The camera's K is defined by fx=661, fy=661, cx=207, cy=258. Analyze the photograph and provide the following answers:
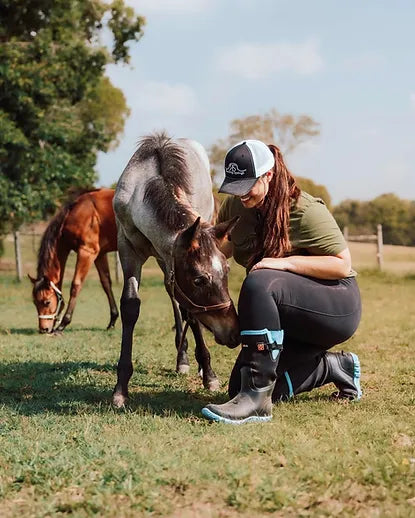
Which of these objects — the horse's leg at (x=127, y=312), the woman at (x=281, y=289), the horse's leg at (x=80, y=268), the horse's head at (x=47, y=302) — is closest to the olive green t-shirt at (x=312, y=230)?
the woman at (x=281, y=289)

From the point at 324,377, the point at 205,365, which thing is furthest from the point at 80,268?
the point at 324,377

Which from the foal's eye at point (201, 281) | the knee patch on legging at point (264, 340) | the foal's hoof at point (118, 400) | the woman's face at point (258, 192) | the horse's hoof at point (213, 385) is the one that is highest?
the woman's face at point (258, 192)

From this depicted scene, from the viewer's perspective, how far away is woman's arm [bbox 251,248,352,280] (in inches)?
151

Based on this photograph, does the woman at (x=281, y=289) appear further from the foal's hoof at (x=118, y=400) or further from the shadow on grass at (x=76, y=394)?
the foal's hoof at (x=118, y=400)

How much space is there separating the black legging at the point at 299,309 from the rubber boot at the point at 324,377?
68 mm

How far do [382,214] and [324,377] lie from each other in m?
38.2

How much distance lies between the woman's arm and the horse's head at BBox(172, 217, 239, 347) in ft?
0.76

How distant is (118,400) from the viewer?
4305 mm

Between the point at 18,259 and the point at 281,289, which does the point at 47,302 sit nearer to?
the point at 281,289

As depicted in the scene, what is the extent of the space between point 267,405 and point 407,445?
0.81 metres

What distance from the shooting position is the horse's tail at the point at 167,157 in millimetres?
4566

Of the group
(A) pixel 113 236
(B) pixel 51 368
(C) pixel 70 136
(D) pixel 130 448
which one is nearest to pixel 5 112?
(C) pixel 70 136

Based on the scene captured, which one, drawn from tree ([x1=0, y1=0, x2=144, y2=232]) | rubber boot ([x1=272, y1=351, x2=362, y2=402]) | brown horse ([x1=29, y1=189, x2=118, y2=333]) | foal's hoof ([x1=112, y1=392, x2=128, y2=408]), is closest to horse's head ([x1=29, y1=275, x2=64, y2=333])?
brown horse ([x1=29, y1=189, x2=118, y2=333])

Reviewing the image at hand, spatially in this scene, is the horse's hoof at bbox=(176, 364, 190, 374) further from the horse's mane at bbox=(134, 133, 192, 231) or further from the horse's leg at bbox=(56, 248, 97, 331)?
the horse's leg at bbox=(56, 248, 97, 331)
